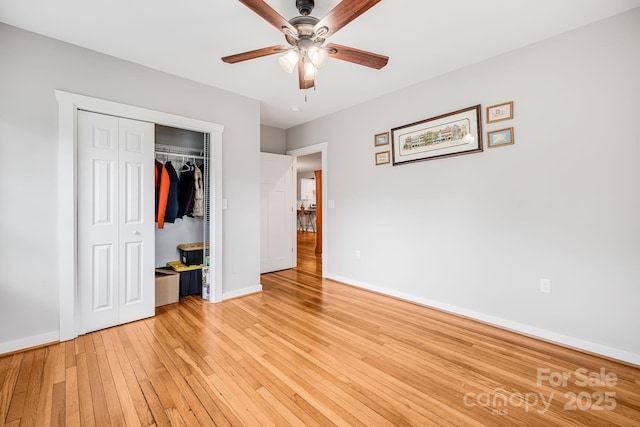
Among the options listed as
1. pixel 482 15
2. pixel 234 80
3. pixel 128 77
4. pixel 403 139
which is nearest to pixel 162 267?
pixel 128 77

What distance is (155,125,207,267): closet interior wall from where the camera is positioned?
3.69m

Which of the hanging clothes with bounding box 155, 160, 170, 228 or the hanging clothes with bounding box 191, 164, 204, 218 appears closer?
the hanging clothes with bounding box 155, 160, 170, 228

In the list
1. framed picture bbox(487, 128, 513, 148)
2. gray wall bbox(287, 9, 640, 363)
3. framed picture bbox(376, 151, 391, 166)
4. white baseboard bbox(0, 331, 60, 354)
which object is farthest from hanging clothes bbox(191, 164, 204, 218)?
framed picture bbox(487, 128, 513, 148)

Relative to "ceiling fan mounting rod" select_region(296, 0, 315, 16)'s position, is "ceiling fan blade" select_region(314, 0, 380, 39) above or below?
below

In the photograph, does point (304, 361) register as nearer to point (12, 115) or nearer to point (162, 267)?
point (162, 267)

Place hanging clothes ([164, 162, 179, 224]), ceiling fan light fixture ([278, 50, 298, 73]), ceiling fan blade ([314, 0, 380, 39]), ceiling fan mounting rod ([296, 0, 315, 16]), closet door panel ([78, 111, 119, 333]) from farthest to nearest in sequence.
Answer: hanging clothes ([164, 162, 179, 224]) < closet door panel ([78, 111, 119, 333]) < ceiling fan light fixture ([278, 50, 298, 73]) < ceiling fan mounting rod ([296, 0, 315, 16]) < ceiling fan blade ([314, 0, 380, 39])

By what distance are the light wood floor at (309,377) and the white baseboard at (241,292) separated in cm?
59

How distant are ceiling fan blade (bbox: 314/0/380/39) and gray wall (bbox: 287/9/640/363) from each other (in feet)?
6.02

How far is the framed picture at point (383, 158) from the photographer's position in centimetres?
362

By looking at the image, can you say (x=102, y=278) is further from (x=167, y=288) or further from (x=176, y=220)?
(x=176, y=220)

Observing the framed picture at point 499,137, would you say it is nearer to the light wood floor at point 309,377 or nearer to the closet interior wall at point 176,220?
the light wood floor at point 309,377

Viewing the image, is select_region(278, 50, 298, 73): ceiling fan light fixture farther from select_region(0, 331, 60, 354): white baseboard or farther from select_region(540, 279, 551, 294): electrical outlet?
select_region(0, 331, 60, 354): white baseboard

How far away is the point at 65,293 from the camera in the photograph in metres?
2.38

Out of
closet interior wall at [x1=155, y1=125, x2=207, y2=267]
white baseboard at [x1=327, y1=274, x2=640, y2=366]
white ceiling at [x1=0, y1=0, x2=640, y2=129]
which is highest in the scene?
white ceiling at [x1=0, y1=0, x2=640, y2=129]
